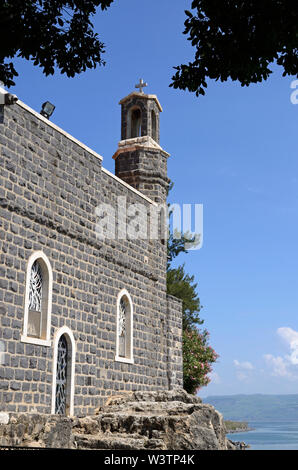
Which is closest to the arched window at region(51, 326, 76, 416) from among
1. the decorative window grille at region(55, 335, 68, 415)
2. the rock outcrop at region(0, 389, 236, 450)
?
the decorative window grille at region(55, 335, 68, 415)

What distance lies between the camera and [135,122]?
18516 mm

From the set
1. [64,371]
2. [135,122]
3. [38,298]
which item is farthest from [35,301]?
[135,122]

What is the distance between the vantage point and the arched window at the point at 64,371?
11.6 meters

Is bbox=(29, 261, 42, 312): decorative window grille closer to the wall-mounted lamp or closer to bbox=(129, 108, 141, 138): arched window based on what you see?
the wall-mounted lamp

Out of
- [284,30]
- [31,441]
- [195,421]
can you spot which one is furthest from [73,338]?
[284,30]

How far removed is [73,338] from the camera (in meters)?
12.3

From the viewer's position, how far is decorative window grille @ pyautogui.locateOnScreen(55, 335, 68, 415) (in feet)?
38.4

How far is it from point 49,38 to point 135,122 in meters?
11.0

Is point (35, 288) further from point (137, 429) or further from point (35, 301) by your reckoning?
point (137, 429)

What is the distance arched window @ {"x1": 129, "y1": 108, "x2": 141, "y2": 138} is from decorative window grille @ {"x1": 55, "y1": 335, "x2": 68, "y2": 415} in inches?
326

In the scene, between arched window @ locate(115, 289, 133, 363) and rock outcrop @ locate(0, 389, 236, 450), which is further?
arched window @ locate(115, 289, 133, 363)

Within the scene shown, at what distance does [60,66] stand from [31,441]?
5.04 m
